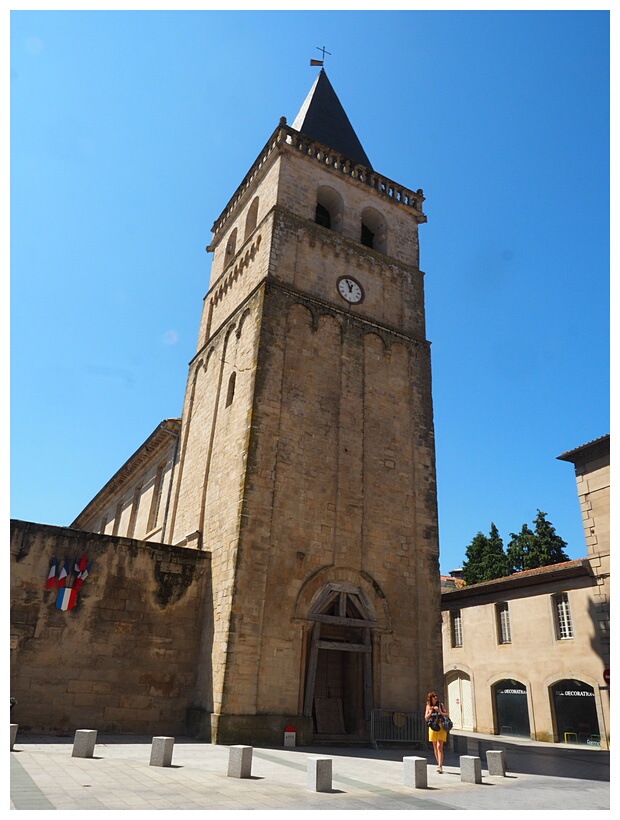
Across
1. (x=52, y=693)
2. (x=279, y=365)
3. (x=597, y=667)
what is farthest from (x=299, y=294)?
(x=597, y=667)

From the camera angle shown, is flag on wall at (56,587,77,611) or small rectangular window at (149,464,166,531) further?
small rectangular window at (149,464,166,531)

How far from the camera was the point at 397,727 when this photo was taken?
15.2 m

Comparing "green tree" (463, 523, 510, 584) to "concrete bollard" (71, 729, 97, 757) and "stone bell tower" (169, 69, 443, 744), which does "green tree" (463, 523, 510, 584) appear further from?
"concrete bollard" (71, 729, 97, 757)

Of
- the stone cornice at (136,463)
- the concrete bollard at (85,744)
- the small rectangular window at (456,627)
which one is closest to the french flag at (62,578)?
the concrete bollard at (85,744)

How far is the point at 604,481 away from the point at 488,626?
789 cm

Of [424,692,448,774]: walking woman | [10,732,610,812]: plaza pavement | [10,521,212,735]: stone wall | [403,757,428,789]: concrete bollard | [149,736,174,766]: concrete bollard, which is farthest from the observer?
[10,521,212,735]: stone wall

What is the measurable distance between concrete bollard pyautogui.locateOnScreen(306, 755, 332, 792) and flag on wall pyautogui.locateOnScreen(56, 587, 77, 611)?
872cm

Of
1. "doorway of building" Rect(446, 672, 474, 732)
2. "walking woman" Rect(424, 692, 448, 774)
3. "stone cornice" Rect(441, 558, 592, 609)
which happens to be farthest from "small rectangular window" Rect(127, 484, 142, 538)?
"walking woman" Rect(424, 692, 448, 774)

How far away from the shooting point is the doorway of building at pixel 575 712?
62.2 feet

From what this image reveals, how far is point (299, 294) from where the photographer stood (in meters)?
18.9

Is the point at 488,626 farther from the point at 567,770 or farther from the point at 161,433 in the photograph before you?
the point at 161,433

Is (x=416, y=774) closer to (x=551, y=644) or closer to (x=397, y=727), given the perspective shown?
(x=397, y=727)

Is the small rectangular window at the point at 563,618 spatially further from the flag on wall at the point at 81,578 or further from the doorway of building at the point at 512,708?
the flag on wall at the point at 81,578

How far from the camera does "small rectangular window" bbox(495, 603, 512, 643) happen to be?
23.0 meters
